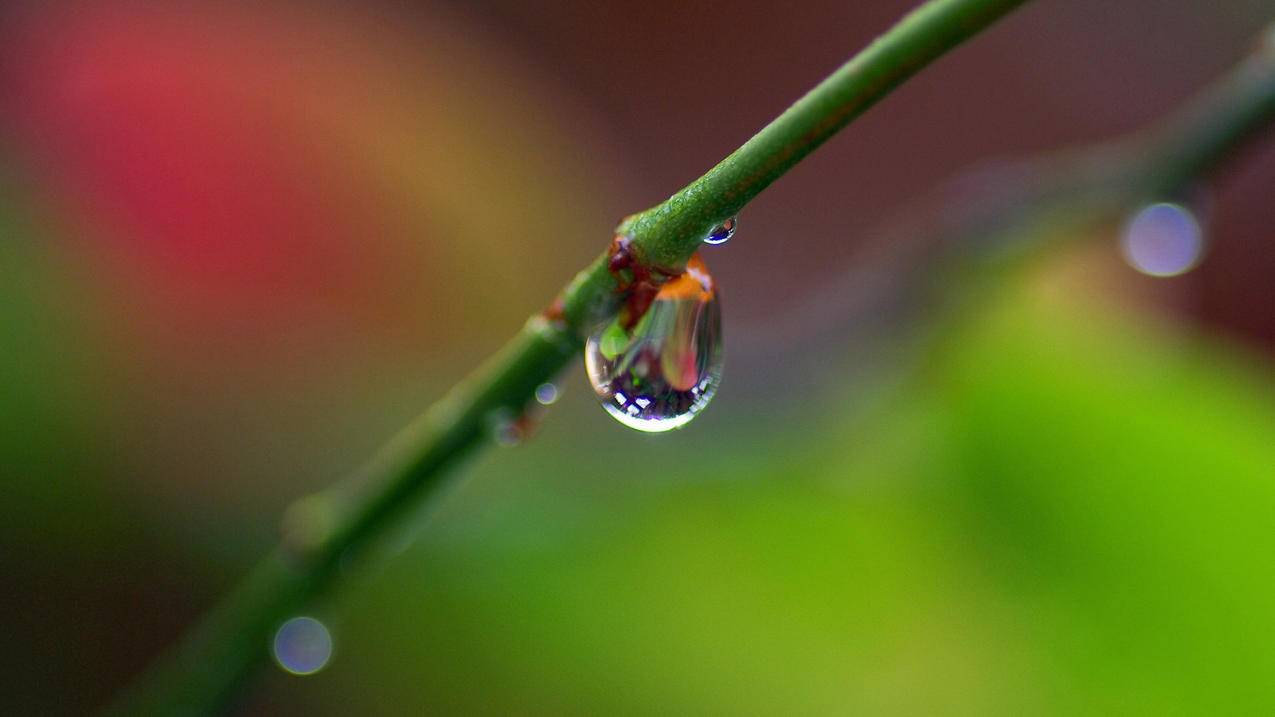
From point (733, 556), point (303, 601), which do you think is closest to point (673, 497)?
point (733, 556)

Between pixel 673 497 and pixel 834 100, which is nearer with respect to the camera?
pixel 834 100

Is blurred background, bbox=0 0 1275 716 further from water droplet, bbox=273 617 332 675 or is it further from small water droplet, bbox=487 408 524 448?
small water droplet, bbox=487 408 524 448

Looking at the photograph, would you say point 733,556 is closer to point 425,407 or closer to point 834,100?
point 425,407

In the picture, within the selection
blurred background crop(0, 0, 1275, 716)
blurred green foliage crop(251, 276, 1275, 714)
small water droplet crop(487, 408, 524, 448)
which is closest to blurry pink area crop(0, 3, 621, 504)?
blurred background crop(0, 0, 1275, 716)

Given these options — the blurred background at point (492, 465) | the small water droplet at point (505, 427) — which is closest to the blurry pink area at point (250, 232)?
the blurred background at point (492, 465)

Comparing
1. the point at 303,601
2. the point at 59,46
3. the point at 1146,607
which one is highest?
the point at 59,46

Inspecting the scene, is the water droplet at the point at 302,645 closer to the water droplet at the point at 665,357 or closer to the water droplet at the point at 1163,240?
the water droplet at the point at 665,357
